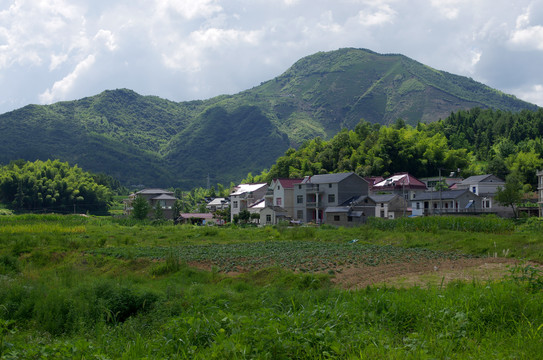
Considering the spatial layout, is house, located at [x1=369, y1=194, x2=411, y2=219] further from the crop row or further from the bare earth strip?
the bare earth strip

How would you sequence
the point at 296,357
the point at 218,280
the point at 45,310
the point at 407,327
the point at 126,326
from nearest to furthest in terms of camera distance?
the point at 296,357, the point at 407,327, the point at 126,326, the point at 45,310, the point at 218,280

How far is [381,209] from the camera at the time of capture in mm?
50500

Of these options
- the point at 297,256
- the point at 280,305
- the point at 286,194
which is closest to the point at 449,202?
the point at 286,194

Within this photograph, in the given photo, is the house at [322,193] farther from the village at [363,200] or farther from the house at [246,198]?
the house at [246,198]

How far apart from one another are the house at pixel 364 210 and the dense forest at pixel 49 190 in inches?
2128

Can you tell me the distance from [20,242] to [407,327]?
22469 millimetres

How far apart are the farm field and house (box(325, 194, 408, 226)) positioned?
23.8m

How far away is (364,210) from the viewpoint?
49.2 m

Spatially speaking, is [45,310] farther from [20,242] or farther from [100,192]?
[100,192]

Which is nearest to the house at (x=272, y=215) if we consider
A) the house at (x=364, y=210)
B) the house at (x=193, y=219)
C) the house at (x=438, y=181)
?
the house at (x=364, y=210)

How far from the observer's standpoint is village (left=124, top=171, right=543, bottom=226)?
48719 mm

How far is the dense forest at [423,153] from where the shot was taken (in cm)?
6794

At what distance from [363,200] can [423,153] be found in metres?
25.4

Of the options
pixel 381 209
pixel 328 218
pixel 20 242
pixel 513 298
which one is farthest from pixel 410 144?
pixel 513 298
